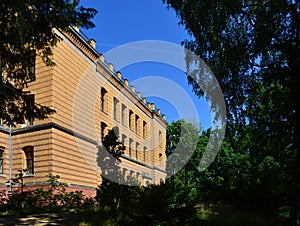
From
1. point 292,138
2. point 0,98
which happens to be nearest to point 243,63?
point 292,138

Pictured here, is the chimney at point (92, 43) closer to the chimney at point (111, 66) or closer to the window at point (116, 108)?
the chimney at point (111, 66)

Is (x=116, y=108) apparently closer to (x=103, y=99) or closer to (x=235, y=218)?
(x=103, y=99)

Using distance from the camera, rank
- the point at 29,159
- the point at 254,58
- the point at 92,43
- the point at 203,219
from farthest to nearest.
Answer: the point at 92,43 → the point at 29,159 → the point at 254,58 → the point at 203,219

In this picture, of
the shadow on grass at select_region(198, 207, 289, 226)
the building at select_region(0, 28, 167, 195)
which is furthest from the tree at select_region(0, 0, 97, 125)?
the building at select_region(0, 28, 167, 195)

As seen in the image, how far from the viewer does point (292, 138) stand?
1044 cm

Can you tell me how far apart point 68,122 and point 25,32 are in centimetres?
1487

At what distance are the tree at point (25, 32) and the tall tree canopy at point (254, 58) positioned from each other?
478 centimetres

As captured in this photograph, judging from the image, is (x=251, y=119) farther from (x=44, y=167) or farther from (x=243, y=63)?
(x=44, y=167)

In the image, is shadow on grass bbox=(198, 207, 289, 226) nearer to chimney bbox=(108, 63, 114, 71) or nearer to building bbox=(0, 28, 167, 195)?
building bbox=(0, 28, 167, 195)

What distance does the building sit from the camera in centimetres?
2055

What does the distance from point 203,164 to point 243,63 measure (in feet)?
123

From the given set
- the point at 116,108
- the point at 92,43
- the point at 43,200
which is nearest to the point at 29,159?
the point at 43,200

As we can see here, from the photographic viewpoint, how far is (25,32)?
7680mm

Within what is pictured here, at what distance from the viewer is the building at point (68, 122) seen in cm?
2055
